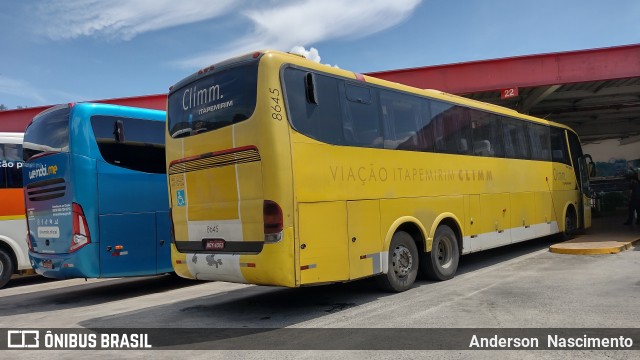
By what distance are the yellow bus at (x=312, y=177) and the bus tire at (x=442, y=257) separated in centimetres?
2

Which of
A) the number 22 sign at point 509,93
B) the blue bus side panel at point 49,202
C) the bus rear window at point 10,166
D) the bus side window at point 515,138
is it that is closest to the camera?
the blue bus side panel at point 49,202

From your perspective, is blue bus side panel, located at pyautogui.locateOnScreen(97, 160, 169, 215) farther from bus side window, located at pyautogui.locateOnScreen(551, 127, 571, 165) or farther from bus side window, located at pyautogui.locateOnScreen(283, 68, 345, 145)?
bus side window, located at pyautogui.locateOnScreen(551, 127, 571, 165)

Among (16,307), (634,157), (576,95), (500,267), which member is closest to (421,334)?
(500,267)

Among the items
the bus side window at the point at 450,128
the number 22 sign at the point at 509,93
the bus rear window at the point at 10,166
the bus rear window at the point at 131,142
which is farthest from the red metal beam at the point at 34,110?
the number 22 sign at the point at 509,93

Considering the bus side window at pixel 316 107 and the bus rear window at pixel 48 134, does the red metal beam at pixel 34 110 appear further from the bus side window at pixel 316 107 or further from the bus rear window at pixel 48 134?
the bus side window at pixel 316 107

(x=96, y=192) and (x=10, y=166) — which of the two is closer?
(x=96, y=192)

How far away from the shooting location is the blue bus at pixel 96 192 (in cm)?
833

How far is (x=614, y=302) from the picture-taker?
6562 millimetres

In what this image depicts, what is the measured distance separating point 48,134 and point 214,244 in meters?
4.36

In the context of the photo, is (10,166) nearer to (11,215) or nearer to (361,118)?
(11,215)

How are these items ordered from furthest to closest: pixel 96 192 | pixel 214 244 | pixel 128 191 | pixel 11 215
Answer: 1. pixel 11 215
2. pixel 128 191
3. pixel 96 192
4. pixel 214 244

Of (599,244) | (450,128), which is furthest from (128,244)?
(599,244)

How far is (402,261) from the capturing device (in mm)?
7879

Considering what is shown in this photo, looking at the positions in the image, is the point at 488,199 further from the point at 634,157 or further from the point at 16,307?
the point at 634,157
